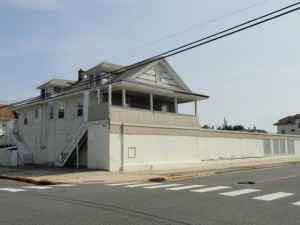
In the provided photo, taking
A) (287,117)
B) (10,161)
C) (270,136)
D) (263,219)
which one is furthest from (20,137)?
(287,117)

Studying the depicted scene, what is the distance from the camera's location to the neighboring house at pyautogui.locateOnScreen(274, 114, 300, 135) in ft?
335

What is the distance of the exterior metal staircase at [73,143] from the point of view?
1117 inches

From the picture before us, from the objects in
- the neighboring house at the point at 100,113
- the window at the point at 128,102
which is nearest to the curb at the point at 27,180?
the neighboring house at the point at 100,113

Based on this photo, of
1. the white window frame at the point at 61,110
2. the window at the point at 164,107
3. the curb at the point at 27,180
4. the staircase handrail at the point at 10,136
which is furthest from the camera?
the staircase handrail at the point at 10,136

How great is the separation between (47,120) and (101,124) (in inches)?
485

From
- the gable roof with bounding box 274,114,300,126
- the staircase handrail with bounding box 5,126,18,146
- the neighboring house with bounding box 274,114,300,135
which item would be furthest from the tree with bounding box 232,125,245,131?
the staircase handrail with bounding box 5,126,18,146

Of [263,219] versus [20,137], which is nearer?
[263,219]

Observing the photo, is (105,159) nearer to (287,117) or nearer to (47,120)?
(47,120)

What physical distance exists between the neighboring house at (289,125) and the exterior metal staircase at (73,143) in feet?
277

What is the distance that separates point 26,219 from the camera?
28.3 feet

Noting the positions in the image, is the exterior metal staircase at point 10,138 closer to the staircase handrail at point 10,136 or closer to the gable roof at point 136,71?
the staircase handrail at point 10,136

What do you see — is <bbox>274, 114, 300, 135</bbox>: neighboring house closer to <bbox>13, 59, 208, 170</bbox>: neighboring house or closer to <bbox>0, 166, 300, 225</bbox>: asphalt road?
<bbox>13, 59, 208, 170</bbox>: neighboring house

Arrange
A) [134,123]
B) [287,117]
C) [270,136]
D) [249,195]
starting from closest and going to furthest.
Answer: [249,195] < [134,123] < [270,136] < [287,117]

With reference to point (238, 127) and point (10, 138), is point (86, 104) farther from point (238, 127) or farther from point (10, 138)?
point (238, 127)
